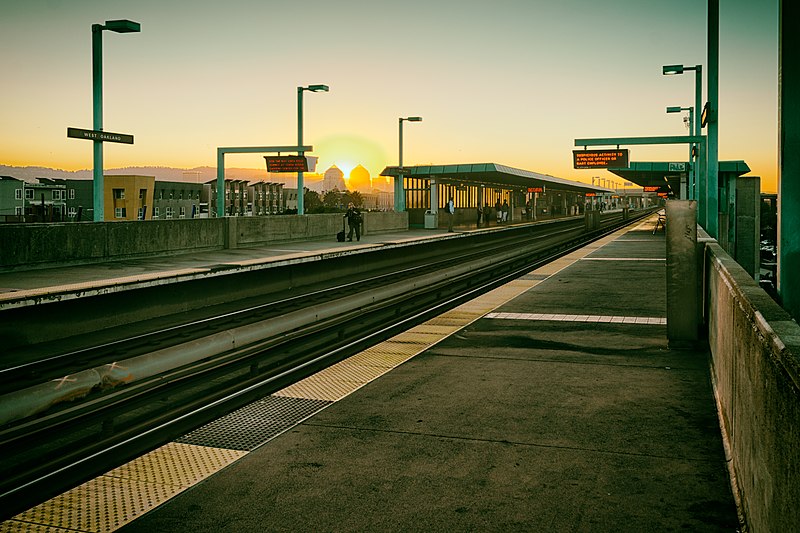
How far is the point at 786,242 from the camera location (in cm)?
603

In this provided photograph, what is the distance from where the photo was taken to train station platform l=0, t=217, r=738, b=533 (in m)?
4.98

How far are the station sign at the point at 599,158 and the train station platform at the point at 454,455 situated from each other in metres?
24.2

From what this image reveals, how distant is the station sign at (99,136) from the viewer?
21.6m

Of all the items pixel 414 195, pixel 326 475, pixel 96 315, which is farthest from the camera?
pixel 414 195

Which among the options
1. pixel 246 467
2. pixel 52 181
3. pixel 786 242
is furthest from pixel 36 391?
pixel 52 181

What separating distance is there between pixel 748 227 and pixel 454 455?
104 ft

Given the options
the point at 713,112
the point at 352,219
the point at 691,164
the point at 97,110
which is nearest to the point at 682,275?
the point at 713,112

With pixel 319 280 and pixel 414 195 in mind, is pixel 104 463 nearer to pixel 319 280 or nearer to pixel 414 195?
pixel 319 280

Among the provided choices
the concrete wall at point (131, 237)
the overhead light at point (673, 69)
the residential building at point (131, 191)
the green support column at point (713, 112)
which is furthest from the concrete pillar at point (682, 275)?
the residential building at point (131, 191)

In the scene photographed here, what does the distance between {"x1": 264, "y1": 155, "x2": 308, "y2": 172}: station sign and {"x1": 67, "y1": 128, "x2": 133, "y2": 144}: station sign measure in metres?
17.4

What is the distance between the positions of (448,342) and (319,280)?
44.8ft

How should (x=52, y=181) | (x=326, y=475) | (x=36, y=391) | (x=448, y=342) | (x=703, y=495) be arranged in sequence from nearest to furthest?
(x=703, y=495), (x=326, y=475), (x=36, y=391), (x=448, y=342), (x=52, y=181)

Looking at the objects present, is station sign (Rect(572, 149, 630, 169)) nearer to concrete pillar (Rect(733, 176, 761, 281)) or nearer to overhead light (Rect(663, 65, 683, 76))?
overhead light (Rect(663, 65, 683, 76))

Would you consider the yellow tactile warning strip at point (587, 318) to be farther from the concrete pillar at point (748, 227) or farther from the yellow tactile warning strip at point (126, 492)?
the concrete pillar at point (748, 227)
